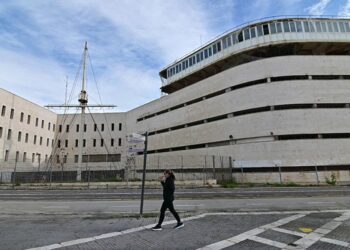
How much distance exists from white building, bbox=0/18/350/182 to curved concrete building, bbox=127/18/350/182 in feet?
0.36

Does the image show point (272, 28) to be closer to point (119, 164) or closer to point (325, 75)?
point (325, 75)

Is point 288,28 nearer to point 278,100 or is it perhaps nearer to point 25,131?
point 278,100

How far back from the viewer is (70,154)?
190 ft

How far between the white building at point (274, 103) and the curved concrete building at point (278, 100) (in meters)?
0.11

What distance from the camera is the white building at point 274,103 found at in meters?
30.6

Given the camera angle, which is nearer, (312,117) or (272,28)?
(312,117)

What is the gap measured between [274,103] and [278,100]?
1.87 ft

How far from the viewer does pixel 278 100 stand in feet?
105

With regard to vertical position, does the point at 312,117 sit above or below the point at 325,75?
below

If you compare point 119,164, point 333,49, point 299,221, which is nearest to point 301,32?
point 333,49

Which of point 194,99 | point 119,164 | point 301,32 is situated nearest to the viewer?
point 301,32

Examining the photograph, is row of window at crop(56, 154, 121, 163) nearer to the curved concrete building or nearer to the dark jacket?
the curved concrete building

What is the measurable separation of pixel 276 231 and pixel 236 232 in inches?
41.1

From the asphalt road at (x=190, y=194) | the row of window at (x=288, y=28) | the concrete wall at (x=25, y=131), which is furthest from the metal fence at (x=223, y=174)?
the row of window at (x=288, y=28)
